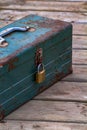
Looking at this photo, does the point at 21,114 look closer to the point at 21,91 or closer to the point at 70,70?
the point at 21,91

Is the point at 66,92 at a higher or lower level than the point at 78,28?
lower

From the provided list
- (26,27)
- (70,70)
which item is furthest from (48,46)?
(70,70)

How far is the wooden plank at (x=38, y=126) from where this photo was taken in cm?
187

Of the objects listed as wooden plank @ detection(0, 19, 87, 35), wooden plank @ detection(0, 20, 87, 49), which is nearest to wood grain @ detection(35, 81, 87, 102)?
wooden plank @ detection(0, 20, 87, 49)

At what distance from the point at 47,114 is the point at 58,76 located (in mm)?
289

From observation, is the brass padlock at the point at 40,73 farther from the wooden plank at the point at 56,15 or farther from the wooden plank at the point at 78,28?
the wooden plank at the point at 56,15

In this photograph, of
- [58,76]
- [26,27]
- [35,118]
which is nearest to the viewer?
[35,118]

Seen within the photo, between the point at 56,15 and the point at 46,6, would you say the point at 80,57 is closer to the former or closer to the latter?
the point at 56,15

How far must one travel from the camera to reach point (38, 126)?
1882mm

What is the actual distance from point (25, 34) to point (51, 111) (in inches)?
13.8

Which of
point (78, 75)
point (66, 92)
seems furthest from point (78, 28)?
point (66, 92)

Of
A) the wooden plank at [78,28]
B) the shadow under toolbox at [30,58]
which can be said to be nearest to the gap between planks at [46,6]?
the wooden plank at [78,28]

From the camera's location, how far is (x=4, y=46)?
1916 millimetres

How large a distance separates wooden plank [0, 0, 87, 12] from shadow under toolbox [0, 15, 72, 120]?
3.01 feet
